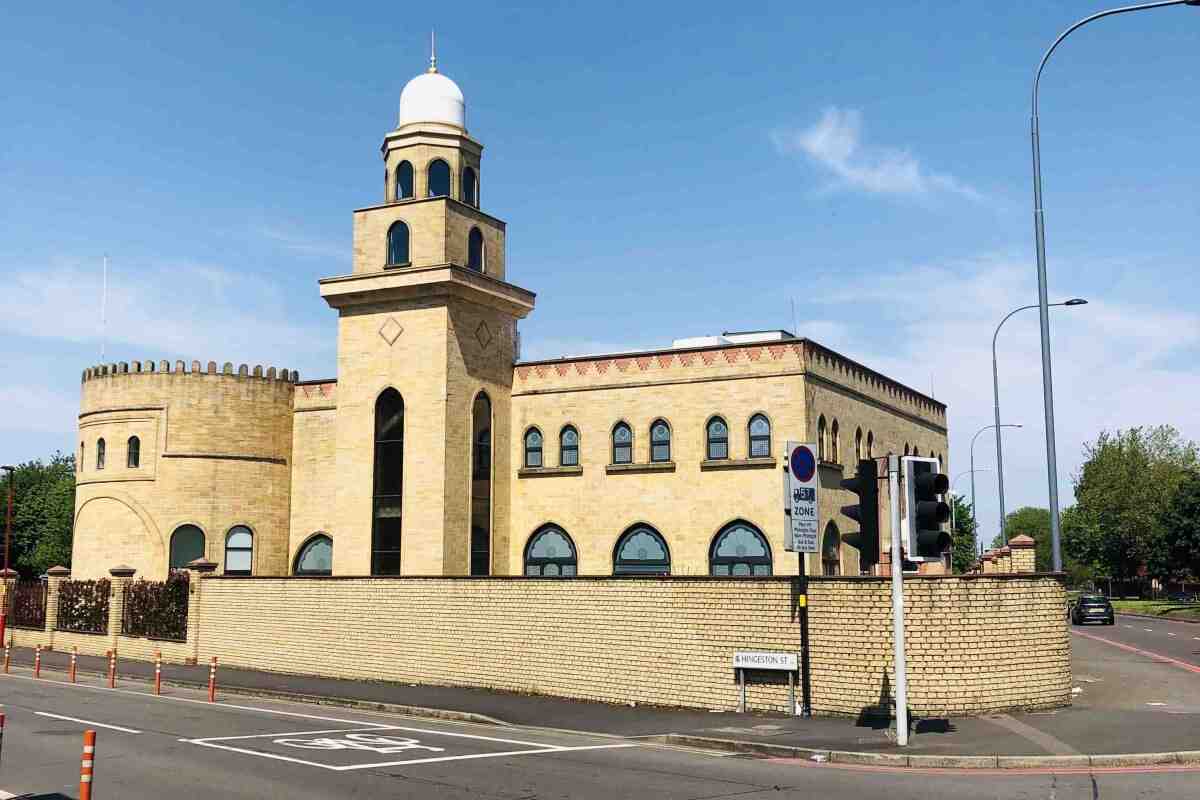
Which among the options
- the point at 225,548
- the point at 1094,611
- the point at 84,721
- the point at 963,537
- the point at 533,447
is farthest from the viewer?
the point at 963,537

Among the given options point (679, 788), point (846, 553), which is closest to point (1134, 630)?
point (846, 553)

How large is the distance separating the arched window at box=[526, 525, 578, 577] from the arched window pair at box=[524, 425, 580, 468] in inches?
83.3

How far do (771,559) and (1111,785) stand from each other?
2145 centimetres

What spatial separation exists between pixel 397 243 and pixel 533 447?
7859mm

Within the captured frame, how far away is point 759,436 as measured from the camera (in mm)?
34625

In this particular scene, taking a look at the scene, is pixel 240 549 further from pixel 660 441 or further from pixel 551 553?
pixel 660 441

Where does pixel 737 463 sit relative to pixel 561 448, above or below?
below

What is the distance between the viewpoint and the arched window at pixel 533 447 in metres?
38.1

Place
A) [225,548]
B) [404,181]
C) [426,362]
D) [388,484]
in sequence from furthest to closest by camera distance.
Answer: [225,548] → [404,181] → [388,484] → [426,362]

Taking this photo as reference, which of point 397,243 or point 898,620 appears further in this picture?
point 397,243

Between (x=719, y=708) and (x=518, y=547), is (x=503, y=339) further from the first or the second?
(x=719, y=708)

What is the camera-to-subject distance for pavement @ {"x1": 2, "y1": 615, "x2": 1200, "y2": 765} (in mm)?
15156

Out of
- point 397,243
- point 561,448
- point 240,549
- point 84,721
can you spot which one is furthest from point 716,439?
point 84,721

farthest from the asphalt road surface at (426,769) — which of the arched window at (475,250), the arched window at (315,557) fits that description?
the arched window at (315,557)
